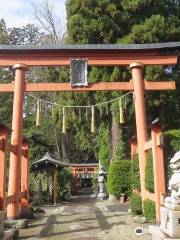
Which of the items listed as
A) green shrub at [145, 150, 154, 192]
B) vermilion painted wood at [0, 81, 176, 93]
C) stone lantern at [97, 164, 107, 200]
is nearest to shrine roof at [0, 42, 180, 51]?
vermilion painted wood at [0, 81, 176, 93]

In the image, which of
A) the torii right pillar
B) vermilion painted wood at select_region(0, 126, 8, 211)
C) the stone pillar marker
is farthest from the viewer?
the torii right pillar

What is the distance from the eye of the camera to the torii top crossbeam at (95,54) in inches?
505

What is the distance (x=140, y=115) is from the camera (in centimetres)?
1249

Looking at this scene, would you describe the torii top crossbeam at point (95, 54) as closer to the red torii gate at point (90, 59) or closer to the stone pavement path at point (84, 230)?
the red torii gate at point (90, 59)

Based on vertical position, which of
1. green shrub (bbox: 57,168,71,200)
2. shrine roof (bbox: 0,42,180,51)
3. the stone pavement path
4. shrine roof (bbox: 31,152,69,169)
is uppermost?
shrine roof (bbox: 0,42,180,51)

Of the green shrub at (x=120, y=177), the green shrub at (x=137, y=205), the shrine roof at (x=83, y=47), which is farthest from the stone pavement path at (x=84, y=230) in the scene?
the green shrub at (x=120, y=177)

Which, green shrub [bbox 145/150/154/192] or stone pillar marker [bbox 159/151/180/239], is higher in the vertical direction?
green shrub [bbox 145/150/154/192]

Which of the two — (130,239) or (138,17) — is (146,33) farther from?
(130,239)

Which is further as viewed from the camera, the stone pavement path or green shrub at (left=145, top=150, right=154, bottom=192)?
green shrub at (left=145, top=150, right=154, bottom=192)

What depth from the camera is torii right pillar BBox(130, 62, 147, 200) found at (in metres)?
12.0

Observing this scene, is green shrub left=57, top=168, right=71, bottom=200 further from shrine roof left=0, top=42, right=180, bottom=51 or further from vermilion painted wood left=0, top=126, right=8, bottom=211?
vermilion painted wood left=0, top=126, right=8, bottom=211

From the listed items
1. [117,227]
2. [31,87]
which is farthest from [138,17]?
[117,227]

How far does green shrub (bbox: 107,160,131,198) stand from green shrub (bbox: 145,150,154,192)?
8.32 meters

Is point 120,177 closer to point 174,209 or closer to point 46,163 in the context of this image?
point 46,163
